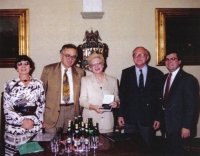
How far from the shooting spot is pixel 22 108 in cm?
278

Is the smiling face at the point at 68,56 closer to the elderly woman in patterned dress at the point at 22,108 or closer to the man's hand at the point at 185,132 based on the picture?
the elderly woman in patterned dress at the point at 22,108

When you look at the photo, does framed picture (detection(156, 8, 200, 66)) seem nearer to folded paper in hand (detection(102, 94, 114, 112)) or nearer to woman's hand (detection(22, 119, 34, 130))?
folded paper in hand (detection(102, 94, 114, 112))

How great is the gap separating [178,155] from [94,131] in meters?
1.32

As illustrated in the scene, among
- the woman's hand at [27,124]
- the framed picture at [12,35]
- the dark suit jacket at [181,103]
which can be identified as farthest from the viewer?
the framed picture at [12,35]

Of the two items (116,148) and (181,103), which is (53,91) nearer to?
(116,148)

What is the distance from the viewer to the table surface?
1936mm

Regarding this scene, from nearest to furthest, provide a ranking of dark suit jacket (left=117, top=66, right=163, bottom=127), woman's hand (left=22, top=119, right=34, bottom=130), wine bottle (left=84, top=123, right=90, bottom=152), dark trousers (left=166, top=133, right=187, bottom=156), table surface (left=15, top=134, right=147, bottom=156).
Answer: table surface (left=15, top=134, right=147, bottom=156), wine bottle (left=84, top=123, right=90, bottom=152), woman's hand (left=22, top=119, right=34, bottom=130), dark trousers (left=166, top=133, right=187, bottom=156), dark suit jacket (left=117, top=66, right=163, bottom=127)

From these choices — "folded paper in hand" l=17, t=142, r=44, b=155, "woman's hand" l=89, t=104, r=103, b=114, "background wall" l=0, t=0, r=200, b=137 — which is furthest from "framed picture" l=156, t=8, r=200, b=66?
"folded paper in hand" l=17, t=142, r=44, b=155

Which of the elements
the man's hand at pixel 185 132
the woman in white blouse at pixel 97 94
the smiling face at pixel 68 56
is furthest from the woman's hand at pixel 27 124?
the man's hand at pixel 185 132

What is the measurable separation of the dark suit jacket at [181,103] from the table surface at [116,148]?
914 mm

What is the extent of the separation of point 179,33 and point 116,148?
2.95 m

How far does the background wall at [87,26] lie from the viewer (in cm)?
409

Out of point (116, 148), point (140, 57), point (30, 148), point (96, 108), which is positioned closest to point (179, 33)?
point (140, 57)

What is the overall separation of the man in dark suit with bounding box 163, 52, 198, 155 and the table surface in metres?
0.92
